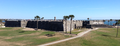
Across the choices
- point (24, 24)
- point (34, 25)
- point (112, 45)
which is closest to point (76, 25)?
point (34, 25)

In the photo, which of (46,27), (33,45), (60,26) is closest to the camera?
(33,45)

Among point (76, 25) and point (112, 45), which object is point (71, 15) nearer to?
point (112, 45)

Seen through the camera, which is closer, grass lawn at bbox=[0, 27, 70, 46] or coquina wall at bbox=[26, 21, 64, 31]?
grass lawn at bbox=[0, 27, 70, 46]

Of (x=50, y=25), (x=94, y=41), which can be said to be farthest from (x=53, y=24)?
(x=94, y=41)

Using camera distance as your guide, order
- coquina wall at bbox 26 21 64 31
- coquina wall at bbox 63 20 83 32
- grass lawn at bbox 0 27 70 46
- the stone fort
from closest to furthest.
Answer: grass lawn at bbox 0 27 70 46 < the stone fort < coquina wall at bbox 63 20 83 32 < coquina wall at bbox 26 21 64 31

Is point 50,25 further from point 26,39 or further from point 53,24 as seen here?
point 26,39

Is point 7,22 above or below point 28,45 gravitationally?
above

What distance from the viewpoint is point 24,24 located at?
58.9m

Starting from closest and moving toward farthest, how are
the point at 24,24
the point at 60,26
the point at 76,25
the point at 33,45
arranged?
the point at 33,45
the point at 60,26
the point at 24,24
the point at 76,25

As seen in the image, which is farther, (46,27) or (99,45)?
(46,27)

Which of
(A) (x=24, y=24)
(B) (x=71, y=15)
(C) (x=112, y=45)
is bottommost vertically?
(C) (x=112, y=45)

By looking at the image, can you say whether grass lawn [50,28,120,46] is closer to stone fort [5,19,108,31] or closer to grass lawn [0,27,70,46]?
grass lawn [0,27,70,46]

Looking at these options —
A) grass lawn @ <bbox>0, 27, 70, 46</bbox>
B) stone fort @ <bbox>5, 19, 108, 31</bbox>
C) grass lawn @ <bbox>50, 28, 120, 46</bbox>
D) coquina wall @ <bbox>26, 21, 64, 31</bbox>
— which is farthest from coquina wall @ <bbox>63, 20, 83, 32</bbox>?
grass lawn @ <bbox>50, 28, 120, 46</bbox>

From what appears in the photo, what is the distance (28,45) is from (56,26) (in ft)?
100
